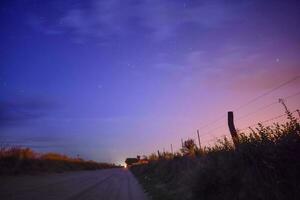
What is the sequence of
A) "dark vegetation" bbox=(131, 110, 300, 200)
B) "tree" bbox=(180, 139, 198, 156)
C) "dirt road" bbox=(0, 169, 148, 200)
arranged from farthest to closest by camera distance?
"tree" bbox=(180, 139, 198, 156) < "dirt road" bbox=(0, 169, 148, 200) < "dark vegetation" bbox=(131, 110, 300, 200)

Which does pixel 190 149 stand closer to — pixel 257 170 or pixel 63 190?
pixel 63 190

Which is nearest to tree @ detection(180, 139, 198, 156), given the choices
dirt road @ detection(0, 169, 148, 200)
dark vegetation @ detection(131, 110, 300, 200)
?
dirt road @ detection(0, 169, 148, 200)

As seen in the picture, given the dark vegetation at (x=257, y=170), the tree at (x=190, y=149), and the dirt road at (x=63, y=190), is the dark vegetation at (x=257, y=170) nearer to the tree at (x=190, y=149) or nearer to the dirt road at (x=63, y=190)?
the dirt road at (x=63, y=190)

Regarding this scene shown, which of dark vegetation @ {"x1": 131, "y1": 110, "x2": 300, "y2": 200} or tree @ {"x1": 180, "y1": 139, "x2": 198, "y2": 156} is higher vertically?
tree @ {"x1": 180, "y1": 139, "x2": 198, "y2": 156}

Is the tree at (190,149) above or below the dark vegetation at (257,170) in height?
above

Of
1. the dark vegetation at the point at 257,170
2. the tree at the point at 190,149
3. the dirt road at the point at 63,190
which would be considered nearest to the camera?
the dark vegetation at the point at 257,170

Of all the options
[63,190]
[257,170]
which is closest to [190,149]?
[63,190]

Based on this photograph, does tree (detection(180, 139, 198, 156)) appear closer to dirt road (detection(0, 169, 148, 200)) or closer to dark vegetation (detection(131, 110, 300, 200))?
dirt road (detection(0, 169, 148, 200))

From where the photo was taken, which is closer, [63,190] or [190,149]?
[63,190]

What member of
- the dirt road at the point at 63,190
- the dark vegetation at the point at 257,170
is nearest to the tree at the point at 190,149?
the dirt road at the point at 63,190

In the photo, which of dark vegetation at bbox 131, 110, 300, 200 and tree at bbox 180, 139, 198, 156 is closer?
dark vegetation at bbox 131, 110, 300, 200

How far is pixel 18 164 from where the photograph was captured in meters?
29.9

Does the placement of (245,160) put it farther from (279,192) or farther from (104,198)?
(104,198)

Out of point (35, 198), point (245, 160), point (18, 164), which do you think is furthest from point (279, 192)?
point (18, 164)
